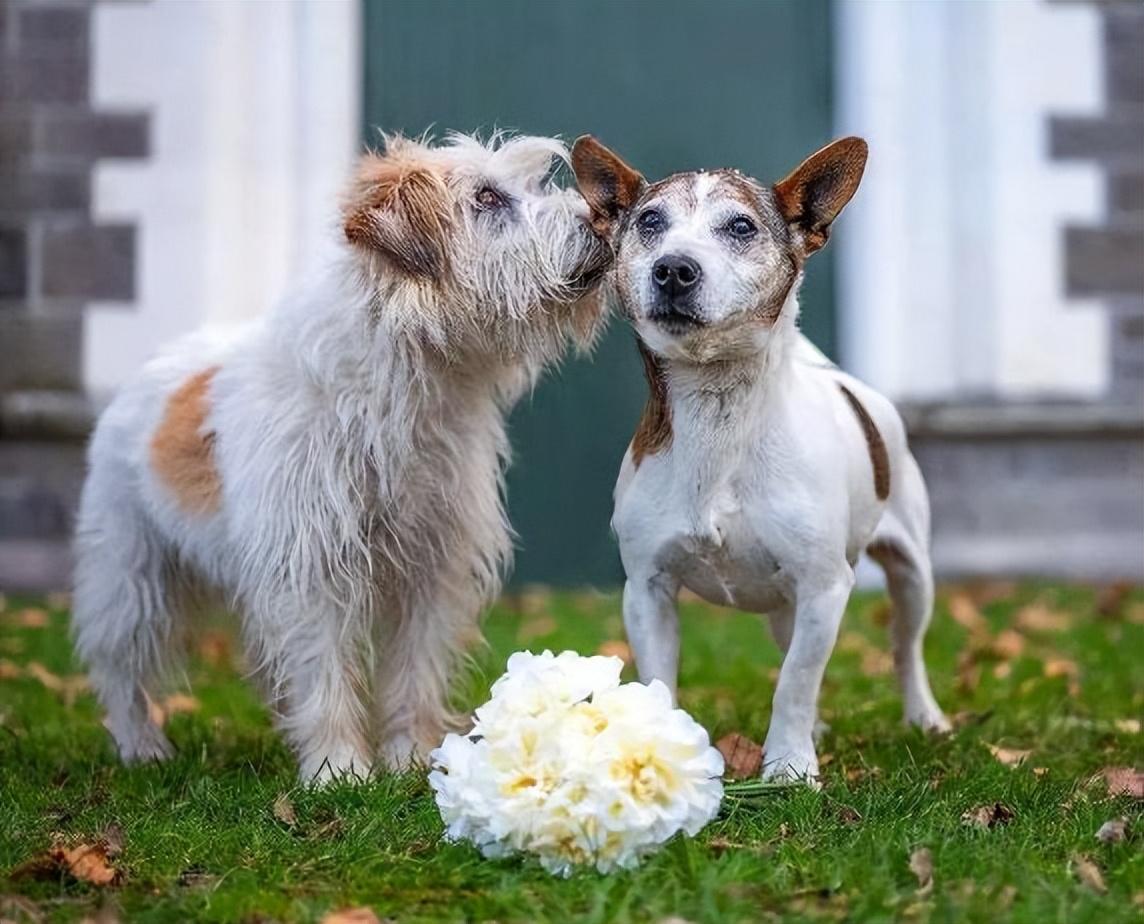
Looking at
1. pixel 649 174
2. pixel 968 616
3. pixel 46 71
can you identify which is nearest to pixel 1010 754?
Answer: pixel 968 616

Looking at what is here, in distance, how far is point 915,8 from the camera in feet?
27.5

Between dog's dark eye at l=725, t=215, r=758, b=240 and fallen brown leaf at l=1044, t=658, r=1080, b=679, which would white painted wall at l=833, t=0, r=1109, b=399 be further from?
dog's dark eye at l=725, t=215, r=758, b=240

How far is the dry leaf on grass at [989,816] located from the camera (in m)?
3.44

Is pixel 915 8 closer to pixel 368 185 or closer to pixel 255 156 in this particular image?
pixel 255 156

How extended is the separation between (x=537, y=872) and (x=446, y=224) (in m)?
1.59

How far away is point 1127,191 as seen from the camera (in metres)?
8.32

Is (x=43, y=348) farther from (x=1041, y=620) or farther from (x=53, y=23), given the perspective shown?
(x=1041, y=620)

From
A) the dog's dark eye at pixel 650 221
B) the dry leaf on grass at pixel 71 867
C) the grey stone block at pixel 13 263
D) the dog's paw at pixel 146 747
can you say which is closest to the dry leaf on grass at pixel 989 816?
the dog's dark eye at pixel 650 221

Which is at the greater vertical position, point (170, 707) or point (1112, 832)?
point (1112, 832)

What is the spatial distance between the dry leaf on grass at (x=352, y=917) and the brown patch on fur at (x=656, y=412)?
1322 millimetres

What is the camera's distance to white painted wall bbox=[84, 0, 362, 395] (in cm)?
813

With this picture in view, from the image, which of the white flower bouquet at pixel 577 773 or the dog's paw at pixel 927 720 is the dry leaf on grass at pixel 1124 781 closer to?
the dog's paw at pixel 927 720

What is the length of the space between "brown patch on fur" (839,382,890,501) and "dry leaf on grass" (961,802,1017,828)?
2.81 ft

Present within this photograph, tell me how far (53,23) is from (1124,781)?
6.40m
